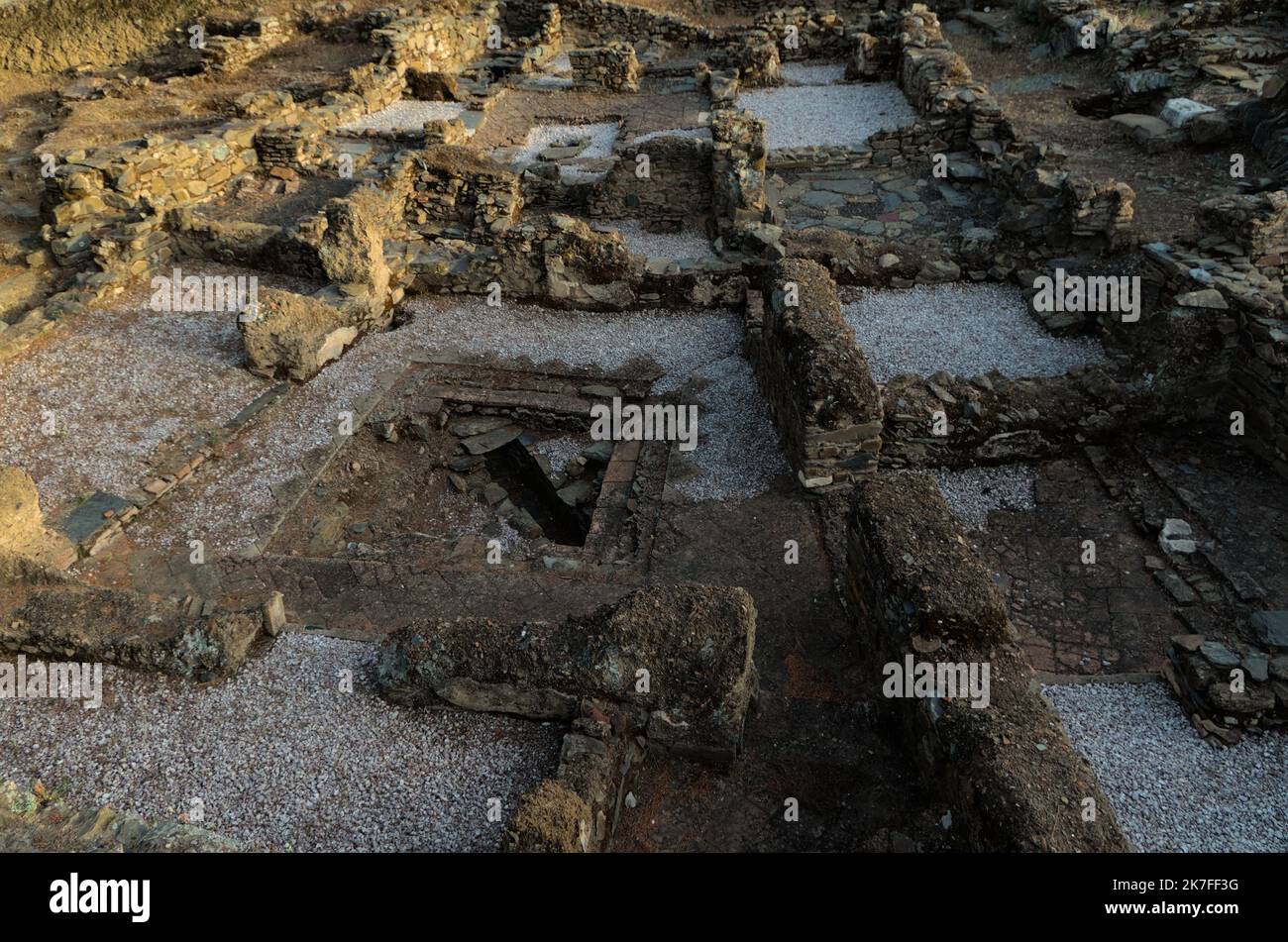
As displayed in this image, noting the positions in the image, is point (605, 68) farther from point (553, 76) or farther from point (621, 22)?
point (621, 22)

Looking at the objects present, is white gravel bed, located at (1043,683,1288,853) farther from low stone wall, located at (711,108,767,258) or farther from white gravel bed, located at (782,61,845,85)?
white gravel bed, located at (782,61,845,85)

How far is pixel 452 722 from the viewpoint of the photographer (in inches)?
223

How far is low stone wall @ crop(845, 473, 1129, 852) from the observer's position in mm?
4410

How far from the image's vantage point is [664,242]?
13141 millimetres

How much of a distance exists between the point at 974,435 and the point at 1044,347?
228 cm

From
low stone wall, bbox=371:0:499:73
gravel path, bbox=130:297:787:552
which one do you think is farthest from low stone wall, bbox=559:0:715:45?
gravel path, bbox=130:297:787:552

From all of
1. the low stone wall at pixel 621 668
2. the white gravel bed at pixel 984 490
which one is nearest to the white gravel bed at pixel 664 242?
the white gravel bed at pixel 984 490

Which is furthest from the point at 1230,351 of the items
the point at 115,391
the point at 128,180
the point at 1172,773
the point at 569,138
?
the point at 128,180

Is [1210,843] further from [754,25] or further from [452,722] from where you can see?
[754,25]

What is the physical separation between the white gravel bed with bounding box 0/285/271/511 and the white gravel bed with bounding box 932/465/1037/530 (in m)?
7.54

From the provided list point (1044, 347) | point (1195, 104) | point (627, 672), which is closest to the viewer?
point (627, 672)

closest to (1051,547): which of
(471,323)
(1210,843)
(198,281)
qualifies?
(1210,843)

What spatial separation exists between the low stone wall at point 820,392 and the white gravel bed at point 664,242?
3.78m

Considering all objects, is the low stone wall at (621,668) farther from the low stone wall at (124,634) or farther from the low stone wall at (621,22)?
the low stone wall at (621,22)
